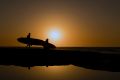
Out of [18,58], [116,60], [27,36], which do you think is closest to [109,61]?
[116,60]

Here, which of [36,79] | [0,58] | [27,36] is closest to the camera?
[36,79]

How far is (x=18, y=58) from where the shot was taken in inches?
2474

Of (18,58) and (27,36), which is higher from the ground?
(27,36)

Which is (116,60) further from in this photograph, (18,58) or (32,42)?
(32,42)

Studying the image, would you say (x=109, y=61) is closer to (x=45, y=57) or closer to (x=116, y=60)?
(x=116, y=60)

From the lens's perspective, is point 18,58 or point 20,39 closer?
point 18,58

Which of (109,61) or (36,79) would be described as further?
(109,61)

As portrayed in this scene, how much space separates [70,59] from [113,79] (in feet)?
90.7

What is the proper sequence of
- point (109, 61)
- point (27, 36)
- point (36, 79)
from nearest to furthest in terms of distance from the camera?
point (36, 79) < point (109, 61) < point (27, 36)

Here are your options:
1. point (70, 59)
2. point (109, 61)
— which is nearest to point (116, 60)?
point (109, 61)

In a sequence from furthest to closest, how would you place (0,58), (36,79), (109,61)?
(0,58), (109,61), (36,79)

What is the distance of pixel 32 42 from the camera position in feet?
393

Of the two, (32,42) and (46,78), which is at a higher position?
(32,42)

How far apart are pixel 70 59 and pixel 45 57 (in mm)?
5265
